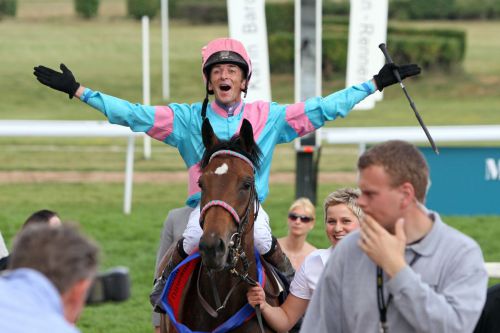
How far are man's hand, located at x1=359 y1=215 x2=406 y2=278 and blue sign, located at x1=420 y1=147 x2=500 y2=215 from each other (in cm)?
806

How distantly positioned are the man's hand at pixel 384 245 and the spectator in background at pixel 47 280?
0.99 meters

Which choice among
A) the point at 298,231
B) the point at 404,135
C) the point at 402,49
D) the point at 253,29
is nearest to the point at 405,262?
the point at 298,231

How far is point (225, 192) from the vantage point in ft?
16.5

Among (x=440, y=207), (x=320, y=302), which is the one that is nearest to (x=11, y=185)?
(x=440, y=207)

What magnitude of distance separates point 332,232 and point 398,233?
1.59m

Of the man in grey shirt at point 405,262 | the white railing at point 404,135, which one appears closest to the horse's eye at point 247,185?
the man in grey shirt at point 405,262

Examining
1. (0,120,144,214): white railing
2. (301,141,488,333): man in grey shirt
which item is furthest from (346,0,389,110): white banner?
(301,141,488,333): man in grey shirt

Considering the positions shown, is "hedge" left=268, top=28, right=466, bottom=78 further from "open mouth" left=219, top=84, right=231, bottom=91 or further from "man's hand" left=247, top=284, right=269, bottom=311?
"man's hand" left=247, top=284, right=269, bottom=311

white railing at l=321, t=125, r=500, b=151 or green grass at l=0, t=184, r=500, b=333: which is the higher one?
white railing at l=321, t=125, r=500, b=151

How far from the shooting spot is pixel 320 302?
3.64m

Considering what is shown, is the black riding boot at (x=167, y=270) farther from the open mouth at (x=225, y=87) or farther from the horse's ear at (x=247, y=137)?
the open mouth at (x=225, y=87)

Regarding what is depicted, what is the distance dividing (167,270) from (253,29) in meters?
7.07

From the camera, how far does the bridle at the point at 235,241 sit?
16.3ft

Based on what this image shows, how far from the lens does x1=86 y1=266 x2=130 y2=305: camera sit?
2.72m
